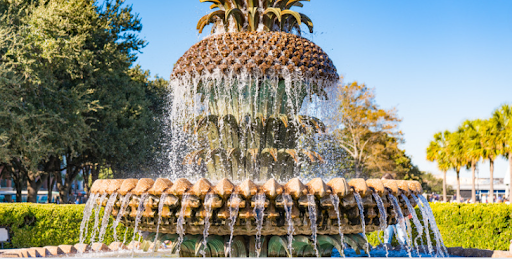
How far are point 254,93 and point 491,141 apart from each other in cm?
3560

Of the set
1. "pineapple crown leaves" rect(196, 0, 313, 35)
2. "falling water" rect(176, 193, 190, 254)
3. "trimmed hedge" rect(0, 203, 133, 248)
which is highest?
"pineapple crown leaves" rect(196, 0, 313, 35)

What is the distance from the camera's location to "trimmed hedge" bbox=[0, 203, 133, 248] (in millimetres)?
12984

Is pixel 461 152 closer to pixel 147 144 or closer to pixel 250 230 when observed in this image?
pixel 147 144

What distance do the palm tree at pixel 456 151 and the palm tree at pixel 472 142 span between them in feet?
1.43

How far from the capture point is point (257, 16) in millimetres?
6852

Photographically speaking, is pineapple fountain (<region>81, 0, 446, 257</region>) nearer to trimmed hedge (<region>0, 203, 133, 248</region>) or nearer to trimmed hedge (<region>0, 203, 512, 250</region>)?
trimmed hedge (<region>0, 203, 512, 250</region>)

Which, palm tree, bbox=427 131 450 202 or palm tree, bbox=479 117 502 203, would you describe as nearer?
palm tree, bbox=479 117 502 203

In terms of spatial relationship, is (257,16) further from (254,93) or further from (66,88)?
(66,88)

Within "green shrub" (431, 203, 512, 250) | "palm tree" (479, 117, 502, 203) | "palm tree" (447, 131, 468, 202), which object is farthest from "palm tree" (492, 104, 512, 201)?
"green shrub" (431, 203, 512, 250)

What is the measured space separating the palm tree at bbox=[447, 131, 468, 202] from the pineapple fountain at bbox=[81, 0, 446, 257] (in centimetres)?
4042

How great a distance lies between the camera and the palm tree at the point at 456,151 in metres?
43.5

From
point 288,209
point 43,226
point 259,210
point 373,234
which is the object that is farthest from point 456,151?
point 259,210

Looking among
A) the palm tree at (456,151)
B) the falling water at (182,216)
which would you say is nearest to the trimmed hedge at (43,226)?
the falling water at (182,216)

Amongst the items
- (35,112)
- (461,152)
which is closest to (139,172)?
(35,112)
